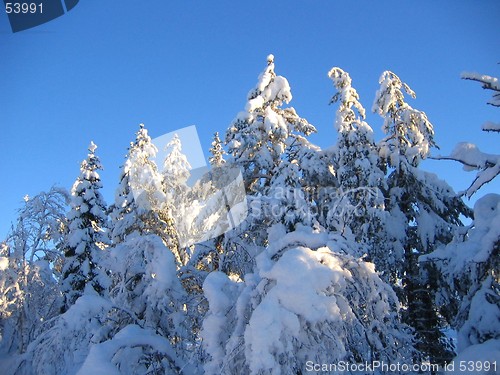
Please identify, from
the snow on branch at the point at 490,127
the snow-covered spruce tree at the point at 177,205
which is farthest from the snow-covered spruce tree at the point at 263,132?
the snow on branch at the point at 490,127

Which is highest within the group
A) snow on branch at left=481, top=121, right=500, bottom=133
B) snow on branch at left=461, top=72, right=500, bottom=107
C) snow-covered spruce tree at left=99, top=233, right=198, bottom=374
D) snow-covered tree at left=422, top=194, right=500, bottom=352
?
snow on branch at left=461, top=72, right=500, bottom=107

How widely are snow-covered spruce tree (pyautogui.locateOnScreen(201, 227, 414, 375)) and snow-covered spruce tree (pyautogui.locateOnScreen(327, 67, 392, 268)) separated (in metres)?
5.62

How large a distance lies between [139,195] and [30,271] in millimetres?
7300

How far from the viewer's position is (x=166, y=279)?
279 inches

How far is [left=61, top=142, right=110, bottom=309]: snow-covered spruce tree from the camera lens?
18.3 m

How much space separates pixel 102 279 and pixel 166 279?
42.8ft

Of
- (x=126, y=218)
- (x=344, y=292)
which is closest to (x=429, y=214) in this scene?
(x=344, y=292)

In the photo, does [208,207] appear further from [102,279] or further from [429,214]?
[102,279]

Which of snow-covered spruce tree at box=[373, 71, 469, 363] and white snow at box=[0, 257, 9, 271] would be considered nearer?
snow-covered spruce tree at box=[373, 71, 469, 363]

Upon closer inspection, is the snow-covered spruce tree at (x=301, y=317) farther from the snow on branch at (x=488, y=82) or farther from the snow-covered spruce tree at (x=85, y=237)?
the snow-covered spruce tree at (x=85, y=237)

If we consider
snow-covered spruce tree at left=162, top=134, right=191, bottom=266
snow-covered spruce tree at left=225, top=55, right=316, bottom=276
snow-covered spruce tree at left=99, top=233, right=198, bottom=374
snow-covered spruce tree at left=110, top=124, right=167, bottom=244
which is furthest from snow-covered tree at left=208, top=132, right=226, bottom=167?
snow-covered spruce tree at left=99, top=233, right=198, bottom=374

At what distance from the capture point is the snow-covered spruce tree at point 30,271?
17172mm

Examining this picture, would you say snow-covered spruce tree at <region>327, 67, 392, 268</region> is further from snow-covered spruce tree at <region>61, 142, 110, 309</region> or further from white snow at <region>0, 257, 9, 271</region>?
white snow at <region>0, 257, 9, 271</region>

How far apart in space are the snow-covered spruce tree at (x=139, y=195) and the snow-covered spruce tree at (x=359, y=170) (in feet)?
26.1
